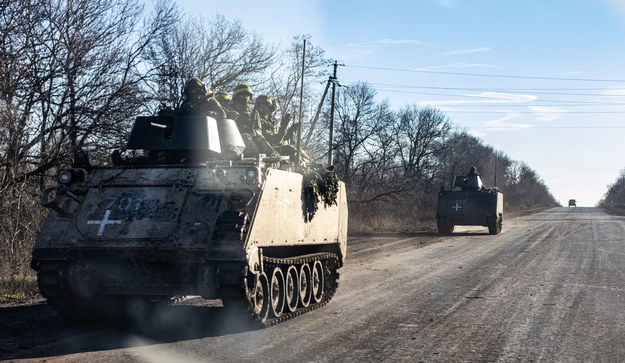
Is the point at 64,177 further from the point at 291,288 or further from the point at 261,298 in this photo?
the point at 291,288

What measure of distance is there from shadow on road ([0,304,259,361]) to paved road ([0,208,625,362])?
0.04ft

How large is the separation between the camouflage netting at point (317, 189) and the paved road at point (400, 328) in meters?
1.41

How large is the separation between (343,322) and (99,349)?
9.68 feet

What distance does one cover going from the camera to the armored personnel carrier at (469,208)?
94.3 feet

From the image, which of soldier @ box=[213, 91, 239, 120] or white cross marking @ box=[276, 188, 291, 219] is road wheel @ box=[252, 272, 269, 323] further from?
soldier @ box=[213, 91, 239, 120]

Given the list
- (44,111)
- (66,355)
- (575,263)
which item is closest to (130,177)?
(66,355)

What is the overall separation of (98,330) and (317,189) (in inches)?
138

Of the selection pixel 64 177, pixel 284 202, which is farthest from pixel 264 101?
pixel 64 177

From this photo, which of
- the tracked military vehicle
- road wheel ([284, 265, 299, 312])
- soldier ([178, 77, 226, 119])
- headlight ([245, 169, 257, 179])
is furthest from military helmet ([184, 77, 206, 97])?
road wheel ([284, 265, 299, 312])

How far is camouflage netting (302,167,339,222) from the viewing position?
9.93 m

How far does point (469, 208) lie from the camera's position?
94.9 ft

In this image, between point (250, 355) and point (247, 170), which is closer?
point (250, 355)

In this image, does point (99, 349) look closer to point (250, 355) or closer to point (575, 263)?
point (250, 355)

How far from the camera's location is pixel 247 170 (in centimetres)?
817
